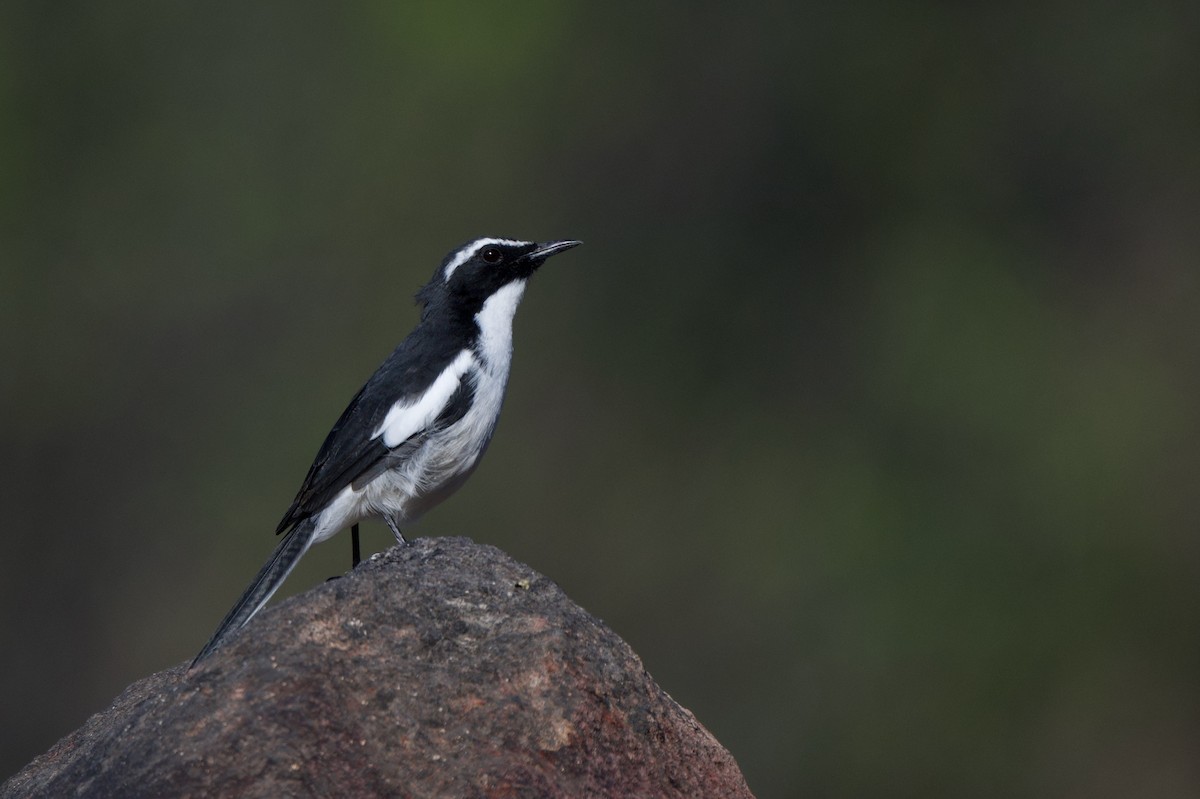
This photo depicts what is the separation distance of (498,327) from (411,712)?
3.00 metres

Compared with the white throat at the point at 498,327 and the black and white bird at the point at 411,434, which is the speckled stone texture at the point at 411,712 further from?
the white throat at the point at 498,327

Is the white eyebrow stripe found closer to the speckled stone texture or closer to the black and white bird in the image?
the black and white bird

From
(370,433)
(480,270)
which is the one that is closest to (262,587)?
(370,433)

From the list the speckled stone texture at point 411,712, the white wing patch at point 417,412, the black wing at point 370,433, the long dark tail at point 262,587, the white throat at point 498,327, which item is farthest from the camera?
the white throat at point 498,327

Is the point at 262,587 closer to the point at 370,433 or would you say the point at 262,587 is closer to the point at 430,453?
the point at 370,433

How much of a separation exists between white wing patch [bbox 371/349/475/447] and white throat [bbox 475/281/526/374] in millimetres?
260

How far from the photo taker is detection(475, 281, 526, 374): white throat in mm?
6719

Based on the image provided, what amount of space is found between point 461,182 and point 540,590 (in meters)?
12.6

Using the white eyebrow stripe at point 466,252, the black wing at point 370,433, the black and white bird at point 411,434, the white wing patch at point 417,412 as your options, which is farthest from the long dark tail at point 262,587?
the white eyebrow stripe at point 466,252

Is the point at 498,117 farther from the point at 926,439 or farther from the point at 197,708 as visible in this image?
the point at 197,708

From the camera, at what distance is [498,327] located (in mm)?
6953

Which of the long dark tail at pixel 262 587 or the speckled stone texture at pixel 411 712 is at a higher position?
the speckled stone texture at pixel 411 712

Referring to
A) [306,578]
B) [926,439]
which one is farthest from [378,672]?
[926,439]

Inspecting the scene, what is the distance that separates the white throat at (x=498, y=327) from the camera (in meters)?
6.72
